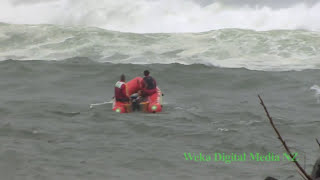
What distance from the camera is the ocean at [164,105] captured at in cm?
697

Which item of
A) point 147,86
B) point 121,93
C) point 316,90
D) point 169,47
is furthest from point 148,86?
point 169,47

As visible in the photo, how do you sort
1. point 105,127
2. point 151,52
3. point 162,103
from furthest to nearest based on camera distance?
point 151,52, point 162,103, point 105,127

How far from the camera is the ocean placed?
22.9 feet

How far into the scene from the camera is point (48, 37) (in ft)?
79.0

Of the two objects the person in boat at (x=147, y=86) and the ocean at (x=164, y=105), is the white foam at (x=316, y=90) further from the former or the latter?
the person in boat at (x=147, y=86)

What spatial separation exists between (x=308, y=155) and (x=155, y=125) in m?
2.85

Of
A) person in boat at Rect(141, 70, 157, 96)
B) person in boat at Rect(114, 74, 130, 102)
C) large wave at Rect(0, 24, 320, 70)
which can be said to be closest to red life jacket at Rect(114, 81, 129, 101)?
person in boat at Rect(114, 74, 130, 102)

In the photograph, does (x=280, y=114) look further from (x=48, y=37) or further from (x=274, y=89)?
(x=48, y=37)

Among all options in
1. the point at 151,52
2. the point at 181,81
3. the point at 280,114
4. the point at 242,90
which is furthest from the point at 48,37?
the point at 280,114

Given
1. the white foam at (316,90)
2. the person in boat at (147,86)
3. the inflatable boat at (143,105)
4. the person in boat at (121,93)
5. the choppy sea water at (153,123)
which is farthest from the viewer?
the white foam at (316,90)

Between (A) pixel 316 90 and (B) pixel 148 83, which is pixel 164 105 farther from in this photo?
(A) pixel 316 90

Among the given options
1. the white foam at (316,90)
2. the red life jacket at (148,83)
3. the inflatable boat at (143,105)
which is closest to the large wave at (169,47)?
the white foam at (316,90)

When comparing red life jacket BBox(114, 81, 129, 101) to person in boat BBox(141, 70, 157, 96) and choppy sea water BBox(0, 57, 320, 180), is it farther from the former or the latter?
person in boat BBox(141, 70, 157, 96)

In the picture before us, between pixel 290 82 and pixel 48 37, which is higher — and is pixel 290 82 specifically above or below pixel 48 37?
below
